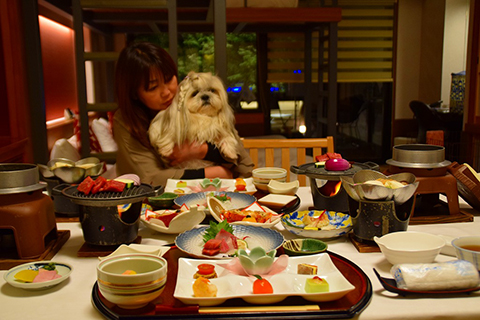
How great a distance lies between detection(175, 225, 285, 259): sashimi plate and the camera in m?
1.12

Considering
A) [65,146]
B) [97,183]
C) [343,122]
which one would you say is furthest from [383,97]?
[97,183]

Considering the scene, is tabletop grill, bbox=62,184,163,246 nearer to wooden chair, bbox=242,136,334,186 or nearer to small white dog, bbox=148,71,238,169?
small white dog, bbox=148,71,238,169

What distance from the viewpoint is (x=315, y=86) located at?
254 inches

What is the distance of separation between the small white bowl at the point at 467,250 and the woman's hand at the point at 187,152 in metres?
1.47

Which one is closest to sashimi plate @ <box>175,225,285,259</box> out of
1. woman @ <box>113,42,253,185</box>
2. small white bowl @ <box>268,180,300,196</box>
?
small white bowl @ <box>268,180,300,196</box>

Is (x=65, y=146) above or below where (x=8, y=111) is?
below

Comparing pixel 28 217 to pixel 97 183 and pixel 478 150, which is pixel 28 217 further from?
pixel 478 150

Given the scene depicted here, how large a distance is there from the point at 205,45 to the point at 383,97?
2.83 m

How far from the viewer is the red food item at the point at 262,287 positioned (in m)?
0.88

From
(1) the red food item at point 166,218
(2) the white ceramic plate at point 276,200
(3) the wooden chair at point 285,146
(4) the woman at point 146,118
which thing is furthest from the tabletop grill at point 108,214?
(3) the wooden chair at point 285,146

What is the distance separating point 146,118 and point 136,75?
0.85 feet

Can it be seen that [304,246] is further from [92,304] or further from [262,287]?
[92,304]

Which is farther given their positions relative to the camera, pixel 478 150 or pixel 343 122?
pixel 343 122

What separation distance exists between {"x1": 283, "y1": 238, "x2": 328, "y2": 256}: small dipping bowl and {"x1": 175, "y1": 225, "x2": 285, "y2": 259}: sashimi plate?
2 centimetres
